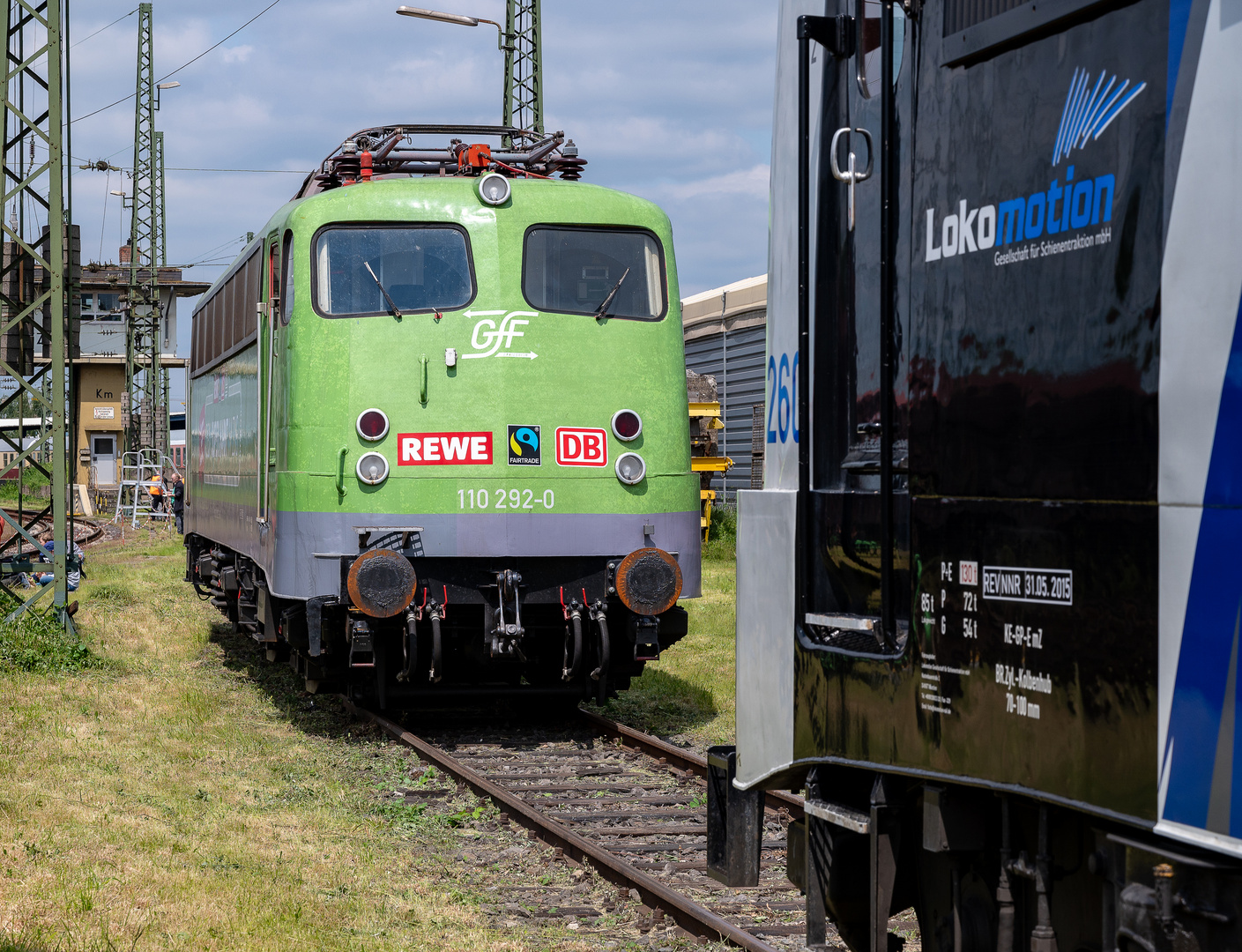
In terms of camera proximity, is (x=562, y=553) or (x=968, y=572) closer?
(x=968, y=572)

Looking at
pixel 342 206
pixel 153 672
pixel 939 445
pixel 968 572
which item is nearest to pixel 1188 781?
pixel 968 572

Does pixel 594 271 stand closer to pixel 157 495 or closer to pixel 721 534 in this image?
pixel 721 534

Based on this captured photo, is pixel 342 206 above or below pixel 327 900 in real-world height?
above

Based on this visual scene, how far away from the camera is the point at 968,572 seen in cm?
316

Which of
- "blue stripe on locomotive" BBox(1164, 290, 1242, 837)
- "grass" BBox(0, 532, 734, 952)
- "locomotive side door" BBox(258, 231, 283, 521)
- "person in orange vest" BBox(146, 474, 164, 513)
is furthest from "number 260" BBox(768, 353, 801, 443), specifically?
"person in orange vest" BBox(146, 474, 164, 513)

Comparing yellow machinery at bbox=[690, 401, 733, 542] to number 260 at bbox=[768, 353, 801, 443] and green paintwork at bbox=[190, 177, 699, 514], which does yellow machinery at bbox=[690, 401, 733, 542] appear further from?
number 260 at bbox=[768, 353, 801, 443]

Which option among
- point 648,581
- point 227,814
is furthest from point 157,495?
point 227,814

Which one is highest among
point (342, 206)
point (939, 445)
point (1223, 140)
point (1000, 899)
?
point (342, 206)

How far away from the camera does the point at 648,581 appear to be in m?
9.40

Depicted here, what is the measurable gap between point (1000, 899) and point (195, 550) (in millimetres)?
15197

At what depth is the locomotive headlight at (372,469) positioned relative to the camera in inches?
368

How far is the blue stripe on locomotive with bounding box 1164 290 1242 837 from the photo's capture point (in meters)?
2.43

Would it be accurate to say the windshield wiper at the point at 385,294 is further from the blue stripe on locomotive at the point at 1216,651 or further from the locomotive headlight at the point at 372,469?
the blue stripe on locomotive at the point at 1216,651

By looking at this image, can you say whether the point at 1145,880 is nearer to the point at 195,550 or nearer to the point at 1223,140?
the point at 1223,140
